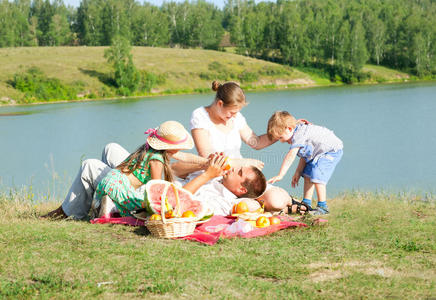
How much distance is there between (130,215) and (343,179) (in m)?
7.45

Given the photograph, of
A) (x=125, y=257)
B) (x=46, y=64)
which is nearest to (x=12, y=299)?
(x=125, y=257)

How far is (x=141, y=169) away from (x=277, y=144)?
10.4m

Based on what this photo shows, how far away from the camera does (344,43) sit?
67875mm

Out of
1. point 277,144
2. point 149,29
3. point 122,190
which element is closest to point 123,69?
point 149,29

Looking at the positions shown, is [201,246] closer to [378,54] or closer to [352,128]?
[352,128]

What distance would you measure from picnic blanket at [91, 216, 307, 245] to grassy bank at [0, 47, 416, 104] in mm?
39901

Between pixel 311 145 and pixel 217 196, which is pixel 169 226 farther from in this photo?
pixel 311 145

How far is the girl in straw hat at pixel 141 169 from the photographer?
539cm

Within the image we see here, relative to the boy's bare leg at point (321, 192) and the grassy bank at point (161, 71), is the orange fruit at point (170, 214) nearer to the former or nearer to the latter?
the boy's bare leg at point (321, 192)

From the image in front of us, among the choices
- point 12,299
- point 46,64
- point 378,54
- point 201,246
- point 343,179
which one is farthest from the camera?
point 378,54

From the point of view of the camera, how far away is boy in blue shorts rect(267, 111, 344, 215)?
20.2ft

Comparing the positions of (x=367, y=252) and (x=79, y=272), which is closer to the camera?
(x=79, y=272)

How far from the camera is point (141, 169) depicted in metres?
5.66

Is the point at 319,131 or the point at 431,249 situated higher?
the point at 319,131
